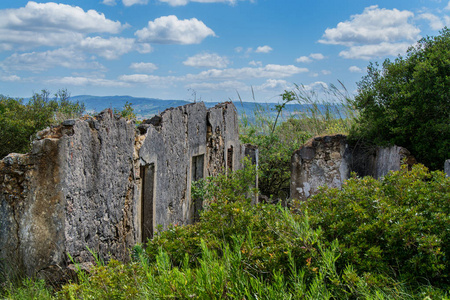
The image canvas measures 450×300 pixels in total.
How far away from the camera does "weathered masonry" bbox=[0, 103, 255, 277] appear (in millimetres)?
4551

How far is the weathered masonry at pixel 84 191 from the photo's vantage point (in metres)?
4.55

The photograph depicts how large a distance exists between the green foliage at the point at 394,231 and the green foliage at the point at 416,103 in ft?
16.2

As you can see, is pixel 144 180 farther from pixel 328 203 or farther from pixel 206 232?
pixel 328 203

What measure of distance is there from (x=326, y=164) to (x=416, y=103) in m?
2.64

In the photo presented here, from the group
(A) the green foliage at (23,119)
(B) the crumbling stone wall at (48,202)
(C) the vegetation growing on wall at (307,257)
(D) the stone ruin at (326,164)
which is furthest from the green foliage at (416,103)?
(A) the green foliage at (23,119)

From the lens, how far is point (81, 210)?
4.82 m

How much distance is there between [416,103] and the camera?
9.31m

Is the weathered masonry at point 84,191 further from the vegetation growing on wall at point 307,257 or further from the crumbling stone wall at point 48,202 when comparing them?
the vegetation growing on wall at point 307,257

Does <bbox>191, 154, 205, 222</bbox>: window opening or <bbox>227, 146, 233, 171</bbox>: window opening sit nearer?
<bbox>191, 154, 205, 222</bbox>: window opening

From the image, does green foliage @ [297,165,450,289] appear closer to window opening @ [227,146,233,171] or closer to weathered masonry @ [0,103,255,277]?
weathered masonry @ [0,103,255,277]

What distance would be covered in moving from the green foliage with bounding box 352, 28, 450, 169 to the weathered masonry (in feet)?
16.7

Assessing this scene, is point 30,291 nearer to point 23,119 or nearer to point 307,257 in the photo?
point 307,257

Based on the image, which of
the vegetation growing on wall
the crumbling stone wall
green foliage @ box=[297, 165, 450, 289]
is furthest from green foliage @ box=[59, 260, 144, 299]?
green foliage @ box=[297, 165, 450, 289]

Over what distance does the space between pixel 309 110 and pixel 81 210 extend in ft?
37.4
